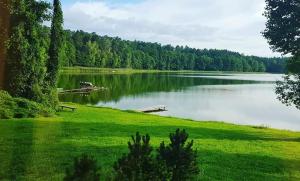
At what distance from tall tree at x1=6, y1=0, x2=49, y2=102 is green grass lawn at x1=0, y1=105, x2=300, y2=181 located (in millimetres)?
7249

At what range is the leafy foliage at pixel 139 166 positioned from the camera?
666 cm

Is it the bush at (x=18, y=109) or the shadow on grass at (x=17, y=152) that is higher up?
the bush at (x=18, y=109)

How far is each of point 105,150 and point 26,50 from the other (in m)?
17.7

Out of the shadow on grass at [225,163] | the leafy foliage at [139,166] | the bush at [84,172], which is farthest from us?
the shadow on grass at [225,163]

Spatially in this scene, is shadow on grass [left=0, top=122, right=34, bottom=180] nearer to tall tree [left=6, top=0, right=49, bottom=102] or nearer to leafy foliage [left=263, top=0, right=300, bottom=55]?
tall tree [left=6, top=0, right=49, bottom=102]

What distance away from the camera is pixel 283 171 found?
1730cm

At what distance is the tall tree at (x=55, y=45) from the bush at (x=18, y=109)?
572 cm

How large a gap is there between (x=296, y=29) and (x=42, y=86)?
21.3 metres

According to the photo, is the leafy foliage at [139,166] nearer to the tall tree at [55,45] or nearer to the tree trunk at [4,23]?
the tree trunk at [4,23]

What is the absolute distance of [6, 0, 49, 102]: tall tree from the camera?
3188 cm

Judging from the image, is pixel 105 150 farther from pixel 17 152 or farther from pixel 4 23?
pixel 4 23

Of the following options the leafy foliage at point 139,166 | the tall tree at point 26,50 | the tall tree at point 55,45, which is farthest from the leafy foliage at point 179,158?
the tall tree at point 55,45

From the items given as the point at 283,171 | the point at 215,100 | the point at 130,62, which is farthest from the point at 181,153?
the point at 130,62

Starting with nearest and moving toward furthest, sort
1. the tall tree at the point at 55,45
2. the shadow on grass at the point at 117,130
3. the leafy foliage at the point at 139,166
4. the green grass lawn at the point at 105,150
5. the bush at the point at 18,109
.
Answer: the leafy foliage at the point at 139,166 < the green grass lawn at the point at 105,150 < the shadow on grass at the point at 117,130 < the bush at the point at 18,109 < the tall tree at the point at 55,45
